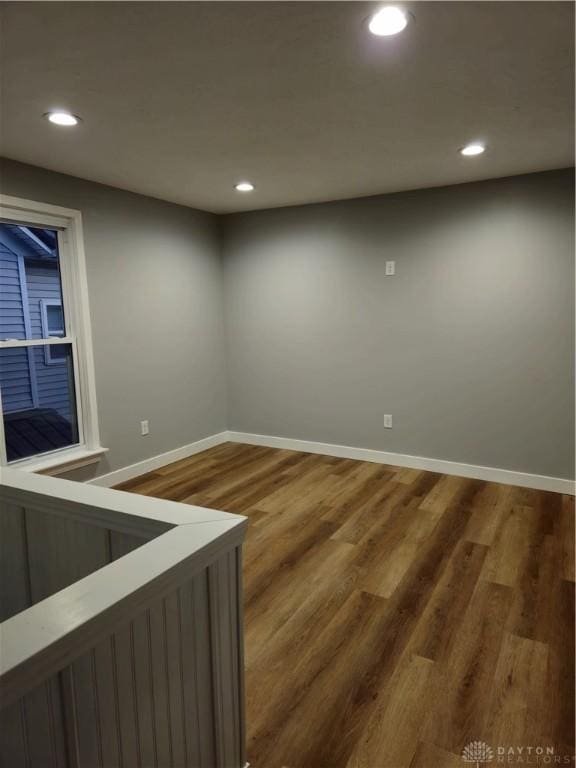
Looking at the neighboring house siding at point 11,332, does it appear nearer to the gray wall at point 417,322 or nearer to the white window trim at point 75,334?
the white window trim at point 75,334

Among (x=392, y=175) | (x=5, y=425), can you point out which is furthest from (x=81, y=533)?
(x=392, y=175)

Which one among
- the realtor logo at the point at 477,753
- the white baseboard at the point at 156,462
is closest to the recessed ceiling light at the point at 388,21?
the realtor logo at the point at 477,753

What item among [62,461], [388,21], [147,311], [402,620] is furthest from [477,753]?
[147,311]

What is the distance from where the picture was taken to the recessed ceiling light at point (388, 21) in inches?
61.1

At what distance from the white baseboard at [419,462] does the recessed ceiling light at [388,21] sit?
10.2ft

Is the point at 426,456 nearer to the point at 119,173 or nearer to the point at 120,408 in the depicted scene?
the point at 120,408

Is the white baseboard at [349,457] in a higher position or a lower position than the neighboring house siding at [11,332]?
lower

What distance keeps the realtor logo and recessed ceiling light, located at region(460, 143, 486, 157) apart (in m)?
2.90

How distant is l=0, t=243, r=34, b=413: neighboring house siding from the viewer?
311cm

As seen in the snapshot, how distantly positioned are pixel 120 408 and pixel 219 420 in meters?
1.31

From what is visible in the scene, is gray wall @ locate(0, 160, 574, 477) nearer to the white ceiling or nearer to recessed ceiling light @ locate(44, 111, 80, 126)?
the white ceiling

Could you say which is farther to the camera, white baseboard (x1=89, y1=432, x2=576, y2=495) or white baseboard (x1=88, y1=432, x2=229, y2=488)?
white baseboard (x1=88, y1=432, x2=229, y2=488)

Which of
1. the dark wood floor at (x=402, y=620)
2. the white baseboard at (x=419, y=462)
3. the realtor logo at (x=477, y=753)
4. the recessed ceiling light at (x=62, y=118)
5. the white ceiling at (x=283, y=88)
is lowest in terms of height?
the realtor logo at (x=477, y=753)

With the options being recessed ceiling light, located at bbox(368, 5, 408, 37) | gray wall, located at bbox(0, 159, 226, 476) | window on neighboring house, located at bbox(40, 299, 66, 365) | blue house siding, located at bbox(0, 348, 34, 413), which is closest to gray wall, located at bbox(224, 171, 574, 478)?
gray wall, located at bbox(0, 159, 226, 476)
